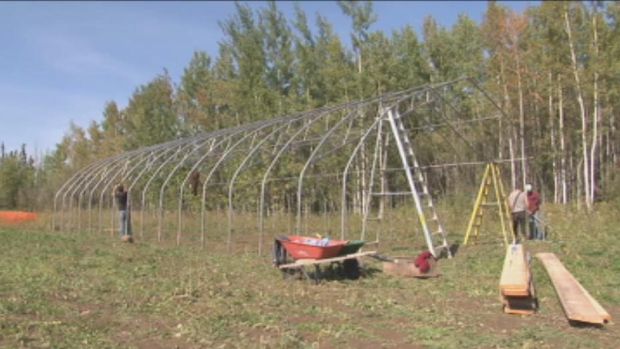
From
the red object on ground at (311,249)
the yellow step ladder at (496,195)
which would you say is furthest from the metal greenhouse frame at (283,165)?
the red object on ground at (311,249)

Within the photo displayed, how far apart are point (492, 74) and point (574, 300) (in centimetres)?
1985

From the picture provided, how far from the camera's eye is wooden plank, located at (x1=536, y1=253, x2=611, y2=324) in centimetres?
693

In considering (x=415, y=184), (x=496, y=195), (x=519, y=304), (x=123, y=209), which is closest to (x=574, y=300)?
(x=519, y=304)

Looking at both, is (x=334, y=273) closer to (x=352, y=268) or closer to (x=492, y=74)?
(x=352, y=268)

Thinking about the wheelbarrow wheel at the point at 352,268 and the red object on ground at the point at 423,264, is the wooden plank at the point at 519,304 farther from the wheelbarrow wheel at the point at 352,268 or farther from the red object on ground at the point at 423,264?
the wheelbarrow wheel at the point at 352,268

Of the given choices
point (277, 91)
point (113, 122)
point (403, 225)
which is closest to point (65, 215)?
point (277, 91)

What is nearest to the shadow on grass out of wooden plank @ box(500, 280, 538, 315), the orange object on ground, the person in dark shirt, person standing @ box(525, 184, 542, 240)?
wooden plank @ box(500, 280, 538, 315)

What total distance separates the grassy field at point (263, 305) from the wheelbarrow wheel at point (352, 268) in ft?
0.54

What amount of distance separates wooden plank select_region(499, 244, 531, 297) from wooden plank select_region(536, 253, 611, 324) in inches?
18.9

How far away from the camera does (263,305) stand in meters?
A: 8.01

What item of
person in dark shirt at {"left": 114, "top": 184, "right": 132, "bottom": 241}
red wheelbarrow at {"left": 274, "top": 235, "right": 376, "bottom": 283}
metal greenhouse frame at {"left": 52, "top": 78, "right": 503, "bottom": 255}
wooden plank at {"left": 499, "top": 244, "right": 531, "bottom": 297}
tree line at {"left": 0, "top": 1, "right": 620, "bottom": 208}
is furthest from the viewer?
tree line at {"left": 0, "top": 1, "right": 620, "bottom": 208}

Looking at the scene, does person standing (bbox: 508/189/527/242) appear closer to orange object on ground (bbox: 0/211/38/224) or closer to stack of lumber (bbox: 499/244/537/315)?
stack of lumber (bbox: 499/244/537/315)

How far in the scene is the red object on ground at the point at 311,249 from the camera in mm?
10109

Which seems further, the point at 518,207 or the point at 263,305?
the point at 518,207
